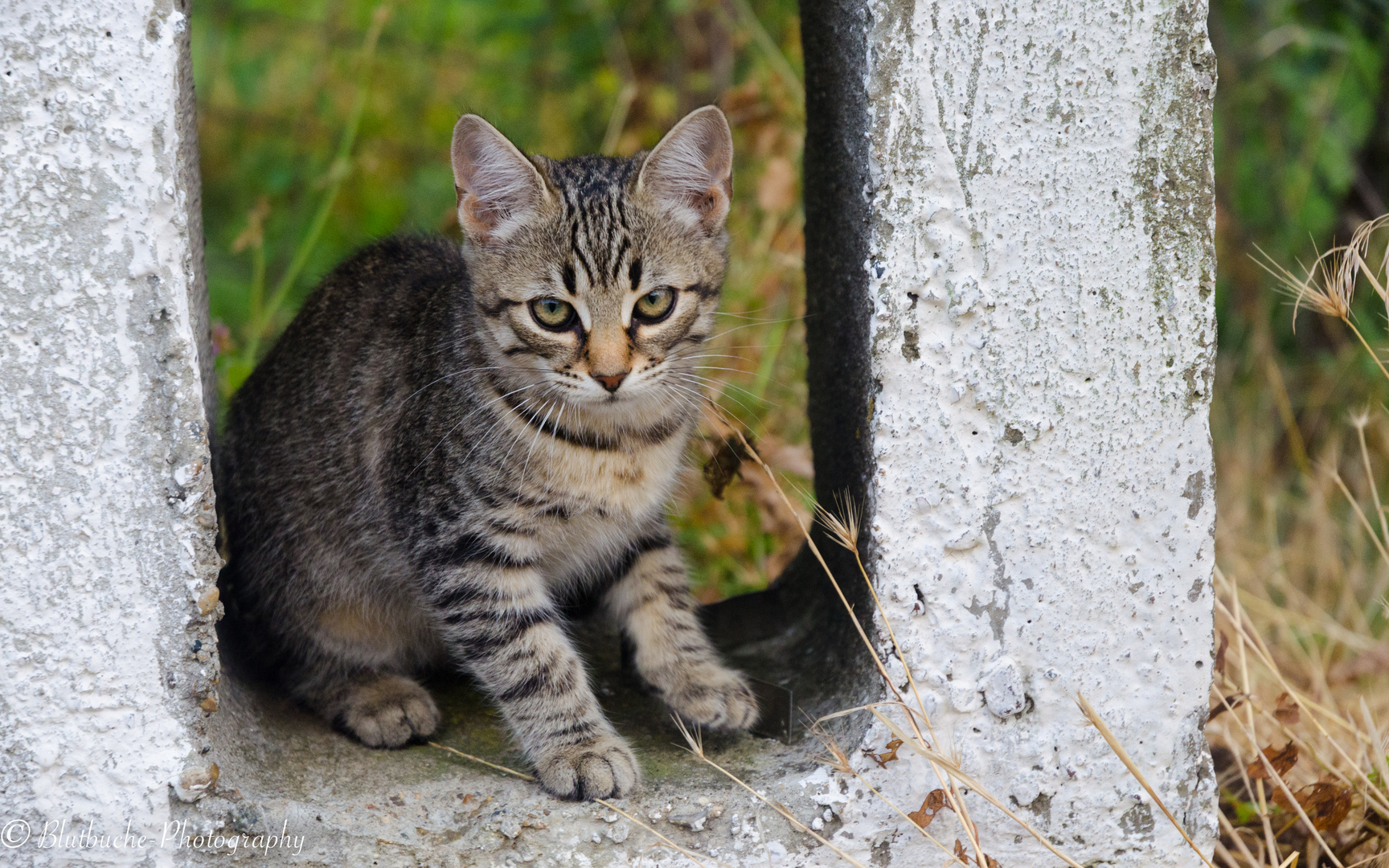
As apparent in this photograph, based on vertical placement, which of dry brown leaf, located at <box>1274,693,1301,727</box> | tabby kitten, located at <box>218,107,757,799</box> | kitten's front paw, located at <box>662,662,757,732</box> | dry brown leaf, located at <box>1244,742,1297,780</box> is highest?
tabby kitten, located at <box>218,107,757,799</box>

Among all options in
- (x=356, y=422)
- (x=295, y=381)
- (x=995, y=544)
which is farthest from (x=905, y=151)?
(x=295, y=381)

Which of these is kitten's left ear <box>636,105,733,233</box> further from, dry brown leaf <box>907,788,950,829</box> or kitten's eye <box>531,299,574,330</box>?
dry brown leaf <box>907,788,950,829</box>

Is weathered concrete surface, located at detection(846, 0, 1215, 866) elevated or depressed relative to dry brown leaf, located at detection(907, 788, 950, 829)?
elevated

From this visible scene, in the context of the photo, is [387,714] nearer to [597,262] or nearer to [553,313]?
[553,313]

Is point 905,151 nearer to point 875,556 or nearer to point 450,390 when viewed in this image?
point 875,556

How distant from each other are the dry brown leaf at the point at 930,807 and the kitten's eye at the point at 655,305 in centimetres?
111

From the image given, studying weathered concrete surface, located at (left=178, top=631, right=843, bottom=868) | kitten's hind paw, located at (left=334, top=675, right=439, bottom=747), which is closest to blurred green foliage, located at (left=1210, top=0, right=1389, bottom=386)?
weathered concrete surface, located at (left=178, top=631, right=843, bottom=868)

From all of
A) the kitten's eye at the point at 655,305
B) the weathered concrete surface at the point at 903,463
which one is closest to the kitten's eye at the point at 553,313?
the kitten's eye at the point at 655,305

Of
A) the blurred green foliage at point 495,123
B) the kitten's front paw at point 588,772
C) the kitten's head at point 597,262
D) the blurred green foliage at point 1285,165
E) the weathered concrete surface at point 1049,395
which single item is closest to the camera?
the weathered concrete surface at point 1049,395

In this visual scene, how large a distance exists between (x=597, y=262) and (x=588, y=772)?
1.04 meters

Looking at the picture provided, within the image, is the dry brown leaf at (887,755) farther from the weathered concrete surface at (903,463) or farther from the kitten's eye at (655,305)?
the kitten's eye at (655,305)

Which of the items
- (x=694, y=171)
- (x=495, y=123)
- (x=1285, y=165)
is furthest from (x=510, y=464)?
(x=1285, y=165)

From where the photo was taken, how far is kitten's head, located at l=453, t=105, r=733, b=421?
2.45 meters

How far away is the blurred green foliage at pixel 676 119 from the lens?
13.7ft
